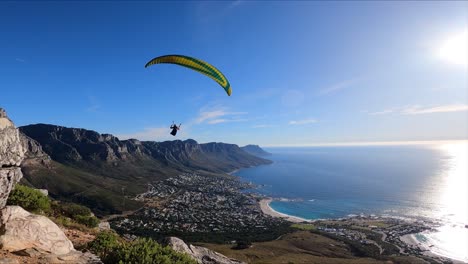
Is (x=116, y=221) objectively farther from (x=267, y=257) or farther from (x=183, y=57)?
(x=183, y=57)

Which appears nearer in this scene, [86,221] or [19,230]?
[19,230]

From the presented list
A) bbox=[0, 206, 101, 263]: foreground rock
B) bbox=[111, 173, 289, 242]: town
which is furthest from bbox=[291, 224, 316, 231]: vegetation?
bbox=[0, 206, 101, 263]: foreground rock

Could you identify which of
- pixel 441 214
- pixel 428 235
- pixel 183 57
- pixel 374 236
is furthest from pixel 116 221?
pixel 441 214

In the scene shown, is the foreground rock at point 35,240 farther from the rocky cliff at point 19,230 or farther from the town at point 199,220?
the town at point 199,220

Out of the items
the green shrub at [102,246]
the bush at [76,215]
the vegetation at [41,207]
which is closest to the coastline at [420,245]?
the bush at [76,215]

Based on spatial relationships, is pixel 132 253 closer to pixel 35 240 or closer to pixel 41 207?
pixel 35 240

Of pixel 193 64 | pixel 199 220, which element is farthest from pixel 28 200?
pixel 199 220

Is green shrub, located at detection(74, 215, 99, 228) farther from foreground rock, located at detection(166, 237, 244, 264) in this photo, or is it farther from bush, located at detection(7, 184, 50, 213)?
foreground rock, located at detection(166, 237, 244, 264)
